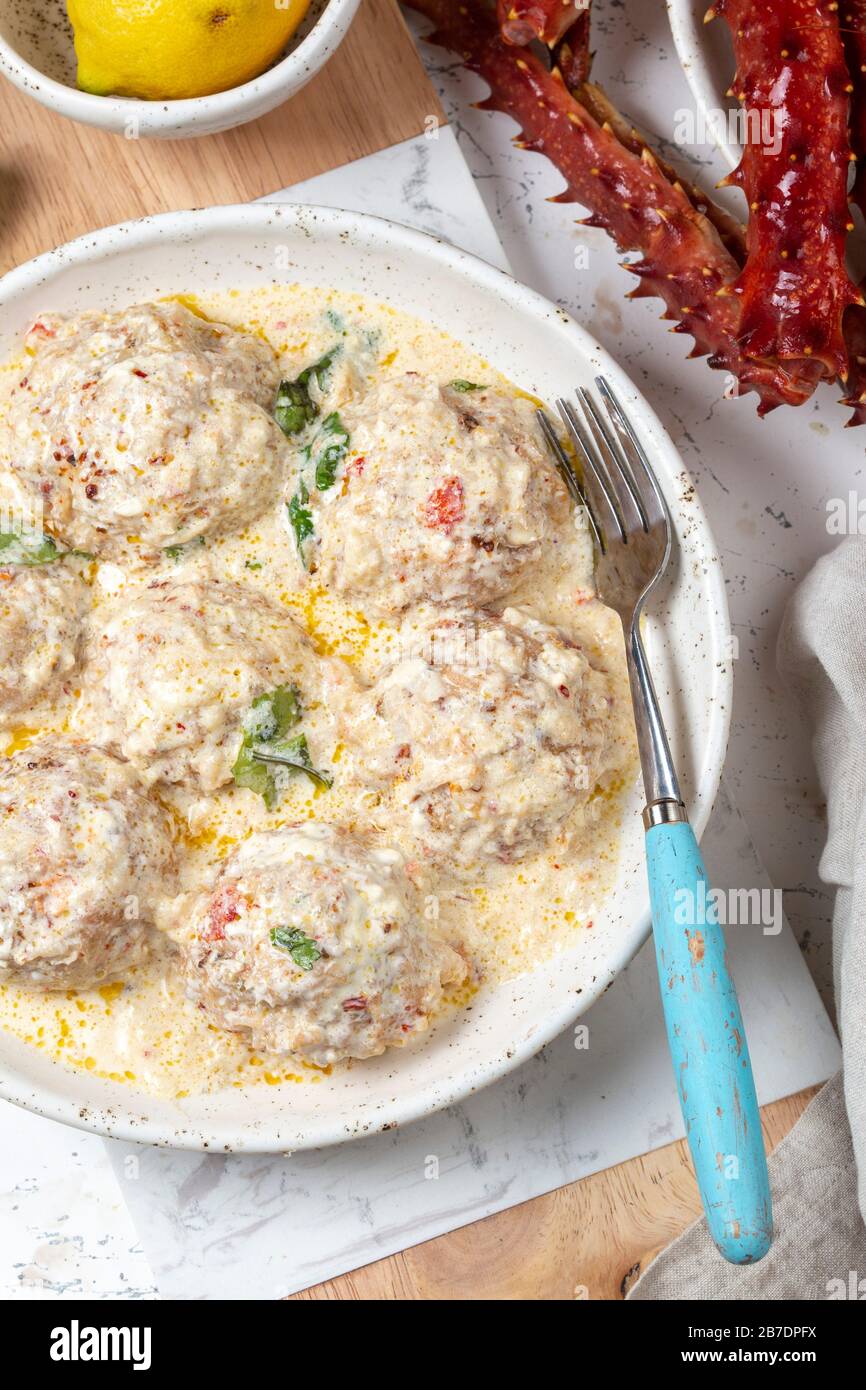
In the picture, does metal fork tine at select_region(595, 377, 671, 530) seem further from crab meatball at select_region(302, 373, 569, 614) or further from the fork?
crab meatball at select_region(302, 373, 569, 614)

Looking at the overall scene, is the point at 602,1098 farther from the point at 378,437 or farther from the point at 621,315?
the point at 621,315

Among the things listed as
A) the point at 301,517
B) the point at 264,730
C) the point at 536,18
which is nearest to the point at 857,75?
the point at 536,18

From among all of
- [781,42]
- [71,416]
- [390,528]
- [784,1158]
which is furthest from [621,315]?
[784,1158]

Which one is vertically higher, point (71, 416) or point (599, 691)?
point (71, 416)

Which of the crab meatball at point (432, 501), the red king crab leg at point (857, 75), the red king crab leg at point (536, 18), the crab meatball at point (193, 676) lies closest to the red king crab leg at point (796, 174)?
the red king crab leg at point (857, 75)

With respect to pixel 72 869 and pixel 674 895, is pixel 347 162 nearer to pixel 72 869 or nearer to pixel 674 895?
pixel 72 869
